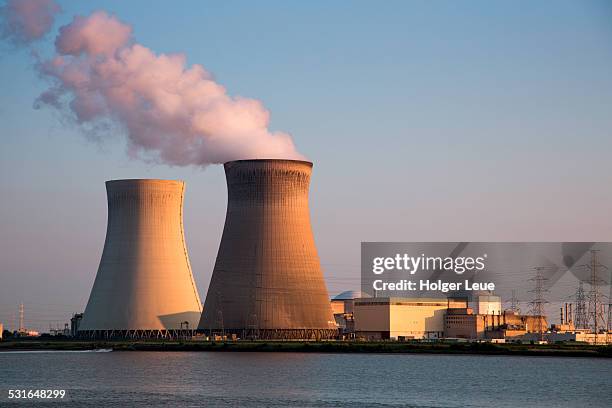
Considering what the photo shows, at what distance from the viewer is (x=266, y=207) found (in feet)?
189

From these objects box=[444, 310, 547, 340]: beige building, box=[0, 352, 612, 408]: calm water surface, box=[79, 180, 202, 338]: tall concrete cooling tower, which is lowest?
box=[0, 352, 612, 408]: calm water surface

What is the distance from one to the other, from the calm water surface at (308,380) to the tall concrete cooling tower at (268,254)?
2.76 m

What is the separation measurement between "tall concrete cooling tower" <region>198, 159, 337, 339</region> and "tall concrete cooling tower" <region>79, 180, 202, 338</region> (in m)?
3.57

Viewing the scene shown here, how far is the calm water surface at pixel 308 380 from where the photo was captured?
1357 inches

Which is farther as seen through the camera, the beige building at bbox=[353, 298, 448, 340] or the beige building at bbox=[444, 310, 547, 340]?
the beige building at bbox=[444, 310, 547, 340]

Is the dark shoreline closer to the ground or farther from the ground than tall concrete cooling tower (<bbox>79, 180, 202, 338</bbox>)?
closer to the ground

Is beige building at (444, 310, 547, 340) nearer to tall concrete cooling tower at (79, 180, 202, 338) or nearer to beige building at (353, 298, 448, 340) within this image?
beige building at (353, 298, 448, 340)

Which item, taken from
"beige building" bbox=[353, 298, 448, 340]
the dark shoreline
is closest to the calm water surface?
the dark shoreline

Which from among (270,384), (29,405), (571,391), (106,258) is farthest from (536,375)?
(106,258)

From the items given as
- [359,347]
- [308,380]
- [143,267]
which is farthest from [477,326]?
[308,380]

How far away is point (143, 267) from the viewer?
62.5m

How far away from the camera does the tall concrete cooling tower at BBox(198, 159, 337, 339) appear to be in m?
57.8

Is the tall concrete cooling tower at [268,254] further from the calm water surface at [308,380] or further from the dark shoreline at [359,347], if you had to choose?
the calm water surface at [308,380]

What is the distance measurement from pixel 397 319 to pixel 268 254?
81.3 feet
